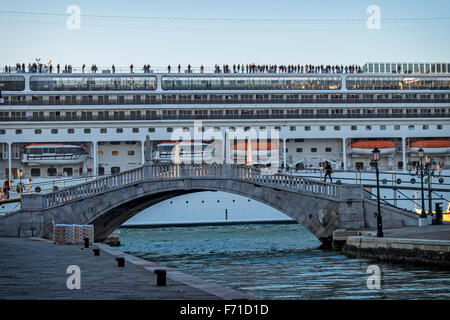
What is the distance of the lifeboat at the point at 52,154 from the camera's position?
2221 inches

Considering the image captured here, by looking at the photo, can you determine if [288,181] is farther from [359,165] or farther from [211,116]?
[359,165]

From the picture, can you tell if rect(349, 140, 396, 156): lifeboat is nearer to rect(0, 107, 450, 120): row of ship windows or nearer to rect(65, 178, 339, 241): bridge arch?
rect(0, 107, 450, 120): row of ship windows

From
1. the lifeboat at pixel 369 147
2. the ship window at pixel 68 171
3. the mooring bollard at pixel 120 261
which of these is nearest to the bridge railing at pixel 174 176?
the mooring bollard at pixel 120 261

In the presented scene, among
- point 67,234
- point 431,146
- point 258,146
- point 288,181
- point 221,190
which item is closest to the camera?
point 67,234

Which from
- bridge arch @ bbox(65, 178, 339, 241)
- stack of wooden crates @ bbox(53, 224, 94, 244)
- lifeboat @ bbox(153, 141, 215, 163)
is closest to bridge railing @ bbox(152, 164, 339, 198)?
bridge arch @ bbox(65, 178, 339, 241)

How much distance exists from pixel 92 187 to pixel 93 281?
20862 millimetres

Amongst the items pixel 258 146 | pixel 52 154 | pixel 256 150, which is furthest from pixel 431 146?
pixel 52 154

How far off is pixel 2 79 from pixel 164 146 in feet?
47.7

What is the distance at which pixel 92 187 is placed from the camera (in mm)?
35094

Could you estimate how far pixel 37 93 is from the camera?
192ft

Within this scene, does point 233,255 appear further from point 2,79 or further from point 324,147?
point 2,79

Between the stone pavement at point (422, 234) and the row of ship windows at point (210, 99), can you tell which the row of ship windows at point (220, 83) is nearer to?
the row of ship windows at point (210, 99)

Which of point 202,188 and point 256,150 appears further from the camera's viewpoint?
point 256,150
